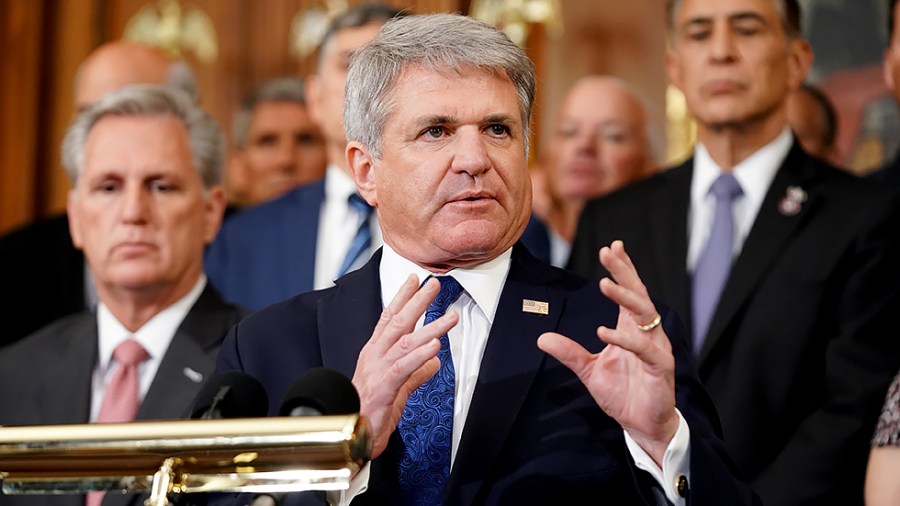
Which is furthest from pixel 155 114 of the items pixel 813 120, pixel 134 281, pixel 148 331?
pixel 813 120

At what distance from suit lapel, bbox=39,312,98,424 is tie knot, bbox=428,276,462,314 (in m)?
1.25

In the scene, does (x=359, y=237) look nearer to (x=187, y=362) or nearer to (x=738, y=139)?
(x=187, y=362)

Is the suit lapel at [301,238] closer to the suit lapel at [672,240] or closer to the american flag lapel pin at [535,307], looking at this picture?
the suit lapel at [672,240]

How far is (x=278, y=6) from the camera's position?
662 cm

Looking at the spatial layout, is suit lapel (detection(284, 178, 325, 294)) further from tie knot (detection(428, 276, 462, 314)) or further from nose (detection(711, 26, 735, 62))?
tie knot (detection(428, 276, 462, 314))

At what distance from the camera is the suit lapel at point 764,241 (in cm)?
384

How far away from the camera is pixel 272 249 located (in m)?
4.50

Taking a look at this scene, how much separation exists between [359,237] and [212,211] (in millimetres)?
634

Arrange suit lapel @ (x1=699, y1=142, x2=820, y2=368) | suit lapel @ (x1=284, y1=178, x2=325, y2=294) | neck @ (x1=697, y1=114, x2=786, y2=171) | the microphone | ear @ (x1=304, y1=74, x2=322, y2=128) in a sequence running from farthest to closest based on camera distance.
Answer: ear @ (x1=304, y1=74, x2=322, y2=128) < suit lapel @ (x1=284, y1=178, x2=325, y2=294) < neck @ (x1=697, y1=114, x2=786, y2=171) < suit lapel @ (x1=699, y1=142, x2=820, y2=368) < the microphone

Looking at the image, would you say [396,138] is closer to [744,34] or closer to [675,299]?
[675,299]

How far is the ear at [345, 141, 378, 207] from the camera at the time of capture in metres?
2.78

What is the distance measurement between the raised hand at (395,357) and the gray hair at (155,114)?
1.69 metres

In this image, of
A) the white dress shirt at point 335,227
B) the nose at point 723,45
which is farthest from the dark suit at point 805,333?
the white dress shirt at point 335,227

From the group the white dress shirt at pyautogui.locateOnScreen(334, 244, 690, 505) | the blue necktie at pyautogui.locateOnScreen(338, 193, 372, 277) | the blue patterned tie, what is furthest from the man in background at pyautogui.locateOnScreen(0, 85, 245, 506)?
the blue patterned tie
